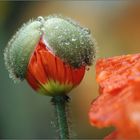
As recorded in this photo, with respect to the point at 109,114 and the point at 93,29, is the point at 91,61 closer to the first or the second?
the point at 109,114

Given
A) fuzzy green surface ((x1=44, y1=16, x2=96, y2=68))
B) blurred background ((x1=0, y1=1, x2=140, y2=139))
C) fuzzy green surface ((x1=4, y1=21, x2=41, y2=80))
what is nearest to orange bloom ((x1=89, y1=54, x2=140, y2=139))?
fuzzy green surface ((x1=44, y1=16, x2=96, y2=68))

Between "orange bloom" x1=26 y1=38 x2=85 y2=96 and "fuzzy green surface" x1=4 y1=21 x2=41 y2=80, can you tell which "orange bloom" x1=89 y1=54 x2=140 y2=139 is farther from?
"fuzzy green surface" x1=4 y1=21 x2=41 y2=80

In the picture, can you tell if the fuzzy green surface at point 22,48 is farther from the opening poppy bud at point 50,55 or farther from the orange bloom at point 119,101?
the orange bloom at point 119,101

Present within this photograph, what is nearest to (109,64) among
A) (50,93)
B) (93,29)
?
(50,93)

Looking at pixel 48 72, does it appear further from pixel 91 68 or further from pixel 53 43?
pixel 91 68

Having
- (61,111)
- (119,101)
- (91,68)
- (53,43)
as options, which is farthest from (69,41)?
(91,68)

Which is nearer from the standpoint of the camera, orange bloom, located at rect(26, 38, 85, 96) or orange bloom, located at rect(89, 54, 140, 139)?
orange bloom, located at rect(89, 54, 140, 139)

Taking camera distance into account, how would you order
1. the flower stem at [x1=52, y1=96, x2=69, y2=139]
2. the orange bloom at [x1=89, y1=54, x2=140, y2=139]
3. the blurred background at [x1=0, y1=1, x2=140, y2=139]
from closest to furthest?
the orange bloom at [x1=89, y1=54, x2=140, y2=139]
the flower stem at [x1=52, y1=96, x2=69, y2=139]
the blurred background at [x1=0, y1=1, x2=140, y2=139]
